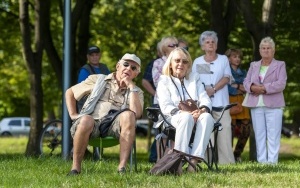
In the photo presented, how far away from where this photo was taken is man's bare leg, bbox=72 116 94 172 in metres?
10.8

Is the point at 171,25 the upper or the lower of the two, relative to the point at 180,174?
upper

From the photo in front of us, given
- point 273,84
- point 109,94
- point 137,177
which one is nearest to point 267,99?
point 273,84

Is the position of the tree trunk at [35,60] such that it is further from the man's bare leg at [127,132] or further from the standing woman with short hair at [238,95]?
the man's bare leg at [127,132]

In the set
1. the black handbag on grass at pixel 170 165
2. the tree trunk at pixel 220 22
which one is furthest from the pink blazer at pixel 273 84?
the tree trunk at pixel 220 22

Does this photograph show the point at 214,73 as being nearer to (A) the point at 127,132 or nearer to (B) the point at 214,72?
(B) the point at 214,72

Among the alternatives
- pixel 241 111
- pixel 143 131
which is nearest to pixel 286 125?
pixel 143 131

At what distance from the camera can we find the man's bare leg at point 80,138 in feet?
35.4

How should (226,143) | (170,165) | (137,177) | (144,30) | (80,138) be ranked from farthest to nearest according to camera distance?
(144,30), (226,143), (80,138), (170,165), (137,177)

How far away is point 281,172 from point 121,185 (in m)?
2.49

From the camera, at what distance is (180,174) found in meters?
10.7

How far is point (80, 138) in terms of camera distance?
10.8 meters

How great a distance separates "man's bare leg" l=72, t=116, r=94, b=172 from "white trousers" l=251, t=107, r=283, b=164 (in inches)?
162

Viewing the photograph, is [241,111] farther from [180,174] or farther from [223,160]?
[180,174]

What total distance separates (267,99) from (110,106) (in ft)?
11.9
